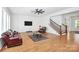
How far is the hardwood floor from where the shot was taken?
100 inches

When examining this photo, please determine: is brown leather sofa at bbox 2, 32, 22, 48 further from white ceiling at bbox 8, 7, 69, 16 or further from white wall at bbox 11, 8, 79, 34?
white ceiling at bbox 8, 7, 69, 16

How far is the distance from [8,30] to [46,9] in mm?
1125

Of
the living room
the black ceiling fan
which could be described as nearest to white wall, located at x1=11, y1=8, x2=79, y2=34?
the living room

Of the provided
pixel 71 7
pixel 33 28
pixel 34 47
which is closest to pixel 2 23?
pixel 33 28

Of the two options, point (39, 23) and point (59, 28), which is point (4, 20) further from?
point (59, 28)

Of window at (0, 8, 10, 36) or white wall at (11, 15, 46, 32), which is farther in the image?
white wall at (11, 15, 46, 32)

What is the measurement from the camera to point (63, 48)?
2561 mm

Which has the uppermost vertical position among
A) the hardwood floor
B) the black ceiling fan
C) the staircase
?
the black ceiling fan

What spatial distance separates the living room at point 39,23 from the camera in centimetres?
255

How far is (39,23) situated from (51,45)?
657 mm

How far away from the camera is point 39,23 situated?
264 cm

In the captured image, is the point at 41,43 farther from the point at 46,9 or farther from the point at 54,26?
the point at 46,9

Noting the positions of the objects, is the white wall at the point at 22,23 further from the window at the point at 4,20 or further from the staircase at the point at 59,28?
the staircase at the point at 59,28
